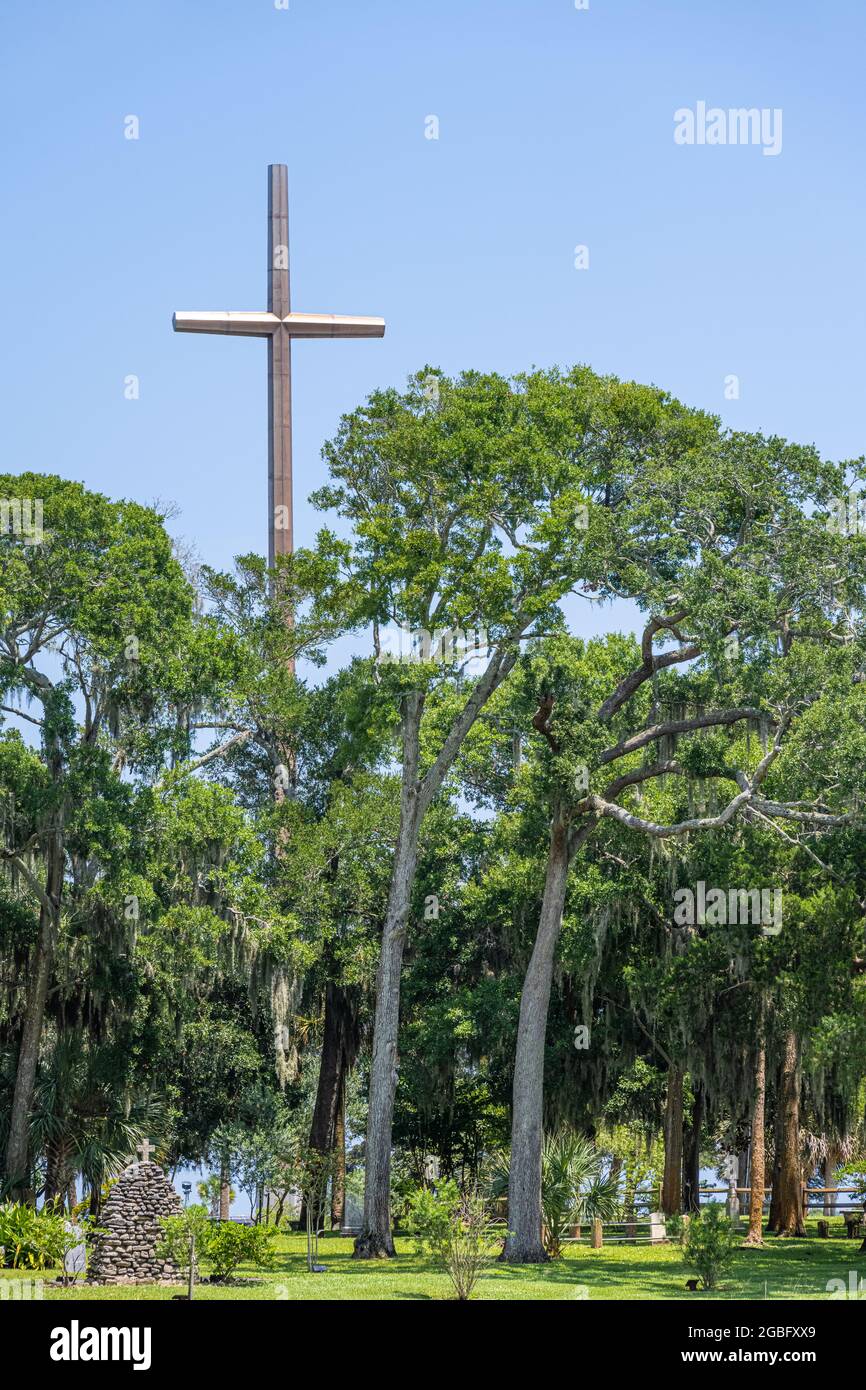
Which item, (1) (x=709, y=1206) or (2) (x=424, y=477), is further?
(2) (x=424, y=477)

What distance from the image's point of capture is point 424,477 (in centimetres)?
2884

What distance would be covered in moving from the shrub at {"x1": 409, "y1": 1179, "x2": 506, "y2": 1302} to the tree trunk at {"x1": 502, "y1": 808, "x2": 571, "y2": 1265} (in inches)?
228

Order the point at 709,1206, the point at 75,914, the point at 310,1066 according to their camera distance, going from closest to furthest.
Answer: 1. the point at 709,1206
2. the point at 75,914
3. the point at 310,1066

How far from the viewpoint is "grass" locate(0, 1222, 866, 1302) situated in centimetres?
1881

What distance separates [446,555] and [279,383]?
669 inches

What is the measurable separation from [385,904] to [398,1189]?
20.8 ft

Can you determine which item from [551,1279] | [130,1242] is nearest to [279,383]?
[551,1279]

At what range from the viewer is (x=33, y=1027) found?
98.3 ft
